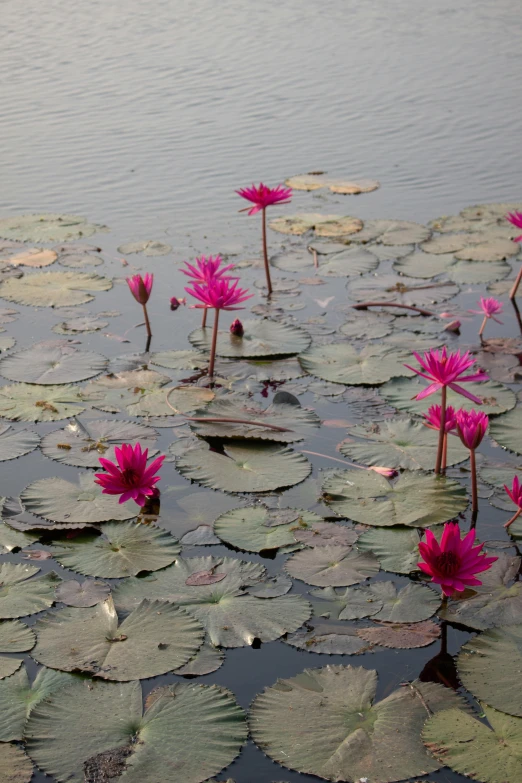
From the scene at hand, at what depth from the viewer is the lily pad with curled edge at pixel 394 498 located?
2631 millimetres

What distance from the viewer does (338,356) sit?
3.75m

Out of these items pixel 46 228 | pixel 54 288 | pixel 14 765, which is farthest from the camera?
pixel 46 228

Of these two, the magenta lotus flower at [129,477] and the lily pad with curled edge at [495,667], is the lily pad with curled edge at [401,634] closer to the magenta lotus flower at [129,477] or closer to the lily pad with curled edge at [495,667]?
the lily pad with curled edge at [495,667]

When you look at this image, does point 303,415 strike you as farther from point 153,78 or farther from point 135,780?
point 153,78

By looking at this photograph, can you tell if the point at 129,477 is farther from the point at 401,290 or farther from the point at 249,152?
the point at 249,152

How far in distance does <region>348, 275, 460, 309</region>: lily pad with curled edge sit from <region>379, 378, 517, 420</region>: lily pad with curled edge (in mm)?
922

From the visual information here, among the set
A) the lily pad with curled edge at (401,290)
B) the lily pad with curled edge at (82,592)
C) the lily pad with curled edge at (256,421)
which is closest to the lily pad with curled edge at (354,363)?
the lily pad with curled edge at (256,421)

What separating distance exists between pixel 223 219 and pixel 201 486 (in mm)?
3015

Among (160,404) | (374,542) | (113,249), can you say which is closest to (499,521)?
(374,542)

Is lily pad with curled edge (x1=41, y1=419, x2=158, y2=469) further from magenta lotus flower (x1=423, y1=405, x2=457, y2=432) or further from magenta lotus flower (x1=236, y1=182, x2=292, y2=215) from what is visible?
magenta lotus flower (x1=236, y1=182, x2=292, y2=215)

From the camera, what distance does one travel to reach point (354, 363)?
3689 mm

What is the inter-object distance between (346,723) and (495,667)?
1.36ft

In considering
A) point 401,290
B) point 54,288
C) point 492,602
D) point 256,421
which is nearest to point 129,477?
point 256,421

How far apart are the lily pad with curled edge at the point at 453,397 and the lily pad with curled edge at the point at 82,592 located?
1468 mm
